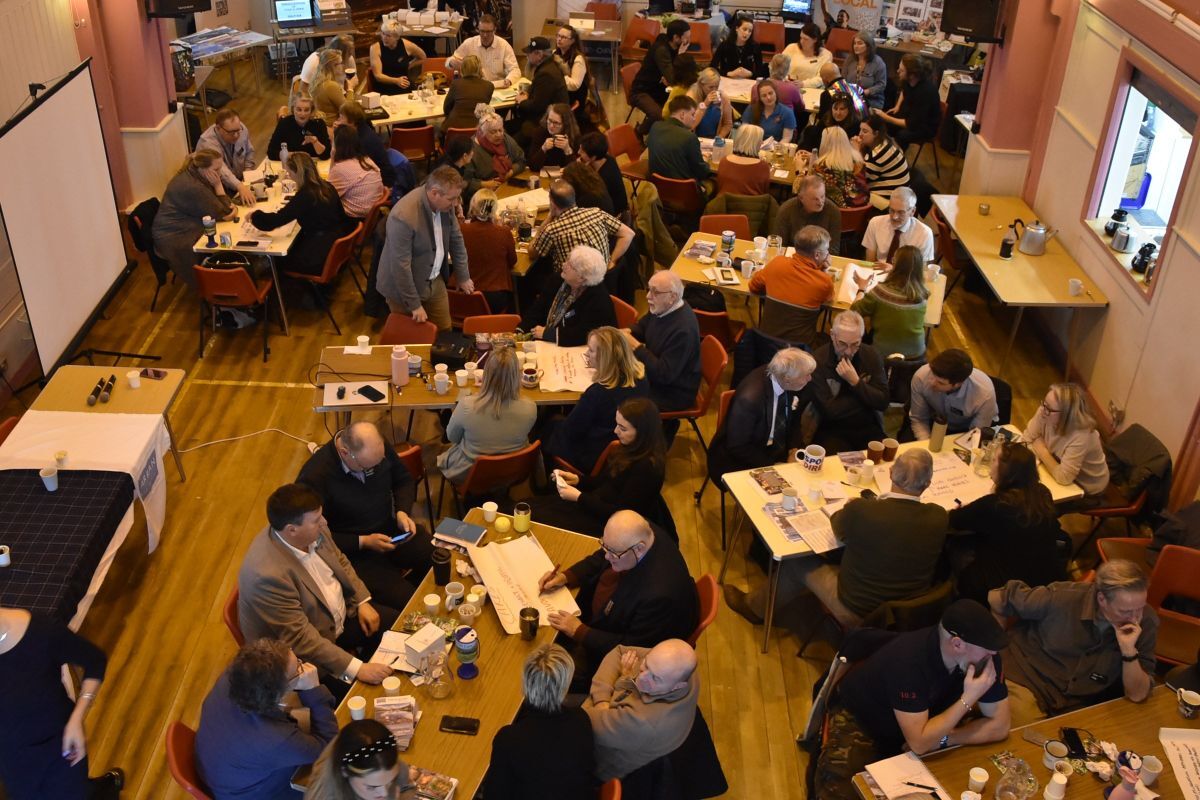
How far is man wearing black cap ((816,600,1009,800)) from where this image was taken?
416 centimetres

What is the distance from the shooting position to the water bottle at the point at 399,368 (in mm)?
6480

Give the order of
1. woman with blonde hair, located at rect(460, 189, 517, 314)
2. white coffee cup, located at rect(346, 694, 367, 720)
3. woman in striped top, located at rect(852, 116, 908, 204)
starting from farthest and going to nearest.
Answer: woman in striped top, located at rect(852, 116, 908, 204), woman with blonde hair, located at rect(460, 189, 517, 314), white coffee cup, located at rect(346, 694, 367, 720)

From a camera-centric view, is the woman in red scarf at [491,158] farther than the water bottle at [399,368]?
Yes

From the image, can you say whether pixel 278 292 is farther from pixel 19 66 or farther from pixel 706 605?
pixel 706 605

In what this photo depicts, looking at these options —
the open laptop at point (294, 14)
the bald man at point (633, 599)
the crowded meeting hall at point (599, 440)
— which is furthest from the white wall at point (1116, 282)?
the open laptop at point (294, 14)

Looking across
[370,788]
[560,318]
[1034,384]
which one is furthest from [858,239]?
[370,788]

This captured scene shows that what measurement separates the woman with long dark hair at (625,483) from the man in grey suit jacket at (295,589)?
129 centimetres

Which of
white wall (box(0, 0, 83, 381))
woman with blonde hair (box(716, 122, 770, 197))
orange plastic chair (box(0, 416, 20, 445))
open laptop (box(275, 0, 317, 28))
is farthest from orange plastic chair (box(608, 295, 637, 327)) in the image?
open laptop (box(275, 0, 317, 28))

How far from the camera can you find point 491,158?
9227mm

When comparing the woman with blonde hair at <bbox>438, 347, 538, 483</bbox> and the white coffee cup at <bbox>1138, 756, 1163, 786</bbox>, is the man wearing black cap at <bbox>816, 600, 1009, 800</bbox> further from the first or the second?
the woman with blonde hair at <bbox>438, 347, 538, 483</bbox>

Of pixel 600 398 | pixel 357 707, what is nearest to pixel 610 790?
pixel 357 707

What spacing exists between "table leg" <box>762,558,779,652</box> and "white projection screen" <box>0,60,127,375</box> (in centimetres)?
477

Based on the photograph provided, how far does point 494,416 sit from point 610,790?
7.80 ft

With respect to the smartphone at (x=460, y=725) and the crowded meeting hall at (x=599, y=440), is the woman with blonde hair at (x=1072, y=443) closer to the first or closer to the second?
the crowded meeting hall at (x=599, y=440)
